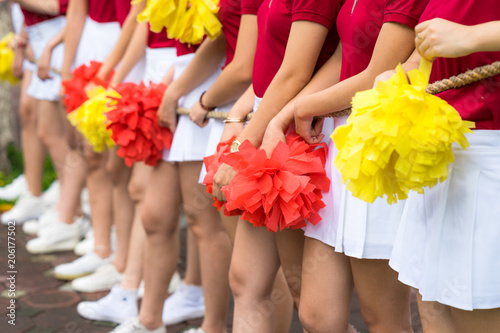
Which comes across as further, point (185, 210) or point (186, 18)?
point (185, 210)

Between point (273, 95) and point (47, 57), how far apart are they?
3080 mm

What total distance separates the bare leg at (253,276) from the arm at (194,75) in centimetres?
88

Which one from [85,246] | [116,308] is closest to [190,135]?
[116,308]

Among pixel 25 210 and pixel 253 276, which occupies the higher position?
pixel 253 276

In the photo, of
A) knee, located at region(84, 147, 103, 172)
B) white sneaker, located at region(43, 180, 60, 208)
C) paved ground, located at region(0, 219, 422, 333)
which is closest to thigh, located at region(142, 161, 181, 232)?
paved ground, located at region(0, 219, 422, 333)

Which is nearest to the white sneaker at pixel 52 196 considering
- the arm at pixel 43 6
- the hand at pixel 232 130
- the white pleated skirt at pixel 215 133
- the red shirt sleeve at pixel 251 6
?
the arm at pixel 43 6

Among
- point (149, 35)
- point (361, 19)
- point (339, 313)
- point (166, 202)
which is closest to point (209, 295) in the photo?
point (166, 202)

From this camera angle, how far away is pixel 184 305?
3.85 metres

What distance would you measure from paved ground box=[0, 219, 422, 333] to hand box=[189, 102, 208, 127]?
48.7 inches

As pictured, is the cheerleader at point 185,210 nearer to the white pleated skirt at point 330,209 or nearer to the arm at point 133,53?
the arm at point 133,53

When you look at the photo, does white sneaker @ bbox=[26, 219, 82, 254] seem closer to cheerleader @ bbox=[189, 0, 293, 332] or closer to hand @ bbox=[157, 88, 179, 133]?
hand @ bbox=[157, 88, 179, 133]

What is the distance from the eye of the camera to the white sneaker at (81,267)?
4.52 m

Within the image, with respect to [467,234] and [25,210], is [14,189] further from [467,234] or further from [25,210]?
[467,234]

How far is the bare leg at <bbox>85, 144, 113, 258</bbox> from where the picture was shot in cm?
457
